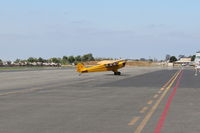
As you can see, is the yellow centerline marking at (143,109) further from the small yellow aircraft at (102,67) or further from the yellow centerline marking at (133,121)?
the small yellow aircraft at (102,67)

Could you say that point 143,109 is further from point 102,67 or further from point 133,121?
point 102,67

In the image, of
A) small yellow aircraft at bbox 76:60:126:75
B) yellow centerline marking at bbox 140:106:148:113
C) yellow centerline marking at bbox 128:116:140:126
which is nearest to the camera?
yellow centerline marking at bbox 128:116:140:126

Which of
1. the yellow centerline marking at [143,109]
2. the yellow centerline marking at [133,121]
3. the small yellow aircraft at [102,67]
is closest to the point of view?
the yellow centerline marking at [133,121]

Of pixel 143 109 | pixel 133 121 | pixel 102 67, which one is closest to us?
pixel 133 121

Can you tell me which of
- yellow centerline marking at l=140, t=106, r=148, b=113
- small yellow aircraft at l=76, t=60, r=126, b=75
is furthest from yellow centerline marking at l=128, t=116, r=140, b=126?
small yellow aircraft at l=76, t=60, r=126, b=75

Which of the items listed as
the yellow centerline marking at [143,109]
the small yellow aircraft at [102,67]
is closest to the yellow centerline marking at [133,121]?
the yellow centerline marking at [143,109]

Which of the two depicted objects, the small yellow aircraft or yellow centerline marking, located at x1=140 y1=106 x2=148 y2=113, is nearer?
yellow centerline marking, located at x1=140 y1=106 x2=148 y2=113

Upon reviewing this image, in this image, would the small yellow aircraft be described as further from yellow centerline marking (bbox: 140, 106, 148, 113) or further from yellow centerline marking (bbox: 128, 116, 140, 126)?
yellow centerline marking (bbox: 128, 116, 140, 126)

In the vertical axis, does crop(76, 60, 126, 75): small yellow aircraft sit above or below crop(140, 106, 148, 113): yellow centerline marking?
above

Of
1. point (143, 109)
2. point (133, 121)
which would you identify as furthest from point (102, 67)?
point (133, 121)

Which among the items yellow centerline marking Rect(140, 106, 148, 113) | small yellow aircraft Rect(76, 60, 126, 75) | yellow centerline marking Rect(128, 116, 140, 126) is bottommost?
yellow centerline marking Rect(140, 106, 148, 113)

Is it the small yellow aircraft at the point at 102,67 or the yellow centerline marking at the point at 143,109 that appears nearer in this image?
the yellow centerline marking at the point at 143,109

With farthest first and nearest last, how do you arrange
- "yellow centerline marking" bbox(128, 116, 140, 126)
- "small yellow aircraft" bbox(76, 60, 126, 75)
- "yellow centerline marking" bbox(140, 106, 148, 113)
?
"small yellow aircraft" bbox(76, 60, 126, 75) < "yellow centerline marking" bbox(140, 106, 148, 113) < "yellow centerline marking" bbox(128, 116, 140, 126)

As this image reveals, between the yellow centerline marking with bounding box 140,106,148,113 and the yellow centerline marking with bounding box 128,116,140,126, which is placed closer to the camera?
the yellow centerline marking with bounding box 128,116,140,126
